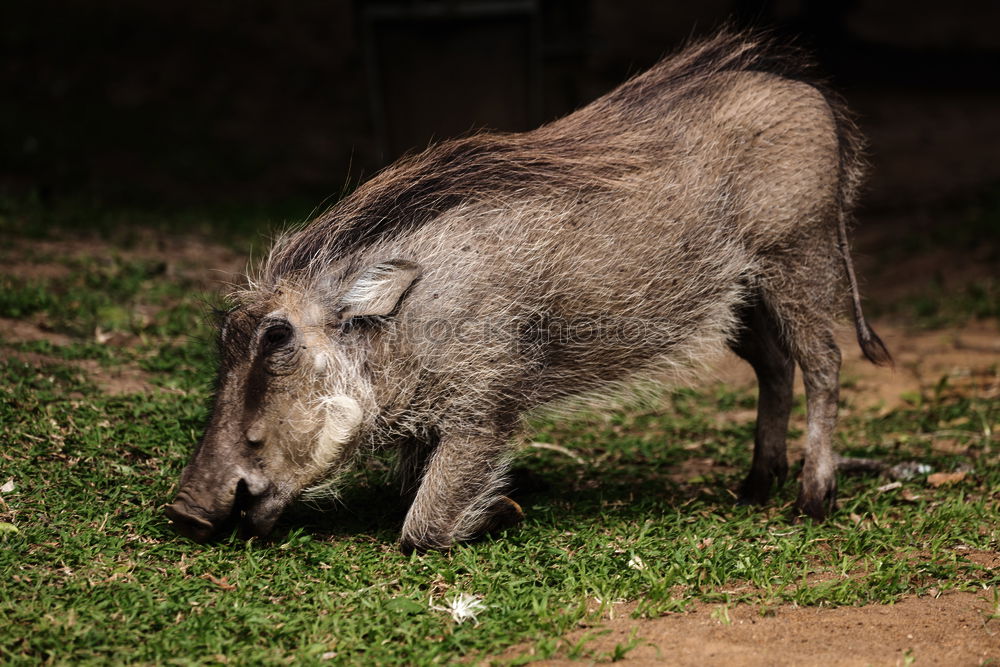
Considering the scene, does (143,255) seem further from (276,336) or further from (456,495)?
(456,495)

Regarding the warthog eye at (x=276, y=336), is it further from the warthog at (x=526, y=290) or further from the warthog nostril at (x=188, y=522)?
the warthog nostril at (x=188, y=522)

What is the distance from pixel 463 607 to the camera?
9.21 ft

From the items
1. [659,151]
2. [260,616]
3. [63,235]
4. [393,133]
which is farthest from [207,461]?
[393,133]

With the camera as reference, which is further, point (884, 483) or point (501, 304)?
A: point (884, 483)

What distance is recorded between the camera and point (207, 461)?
3.11 meters

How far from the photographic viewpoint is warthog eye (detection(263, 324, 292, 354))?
317 cm

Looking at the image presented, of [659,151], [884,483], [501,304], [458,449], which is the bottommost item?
[884,483]

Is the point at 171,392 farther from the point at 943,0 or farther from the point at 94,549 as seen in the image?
the point at 943,0

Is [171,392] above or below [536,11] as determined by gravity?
below

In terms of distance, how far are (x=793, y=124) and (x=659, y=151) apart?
20.1 inches

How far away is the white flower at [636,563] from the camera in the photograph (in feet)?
10.3

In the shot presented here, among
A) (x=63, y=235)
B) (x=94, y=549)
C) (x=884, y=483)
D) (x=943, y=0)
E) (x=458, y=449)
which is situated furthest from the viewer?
(x=943, y=0)

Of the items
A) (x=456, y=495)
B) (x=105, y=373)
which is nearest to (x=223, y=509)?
(x=456, y=495)

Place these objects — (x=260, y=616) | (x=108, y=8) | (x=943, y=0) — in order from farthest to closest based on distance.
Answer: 1. (x=943, y=0)
2. (x=108, y=8)
3. (x=260, y=616)
